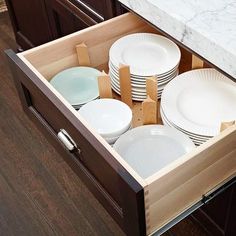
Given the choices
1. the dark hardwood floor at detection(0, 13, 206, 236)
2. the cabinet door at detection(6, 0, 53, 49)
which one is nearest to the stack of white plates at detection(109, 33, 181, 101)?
the dark hardwood floor at detection(0, 13, 206, 236)

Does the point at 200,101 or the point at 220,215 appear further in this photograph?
the point at 220,215

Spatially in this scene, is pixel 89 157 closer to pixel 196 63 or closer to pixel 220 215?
pixel 196 63

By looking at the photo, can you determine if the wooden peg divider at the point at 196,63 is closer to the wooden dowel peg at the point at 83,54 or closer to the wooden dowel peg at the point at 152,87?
the wooden dowel peg at the point at 152,87

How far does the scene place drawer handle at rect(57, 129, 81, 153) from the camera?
936 mm

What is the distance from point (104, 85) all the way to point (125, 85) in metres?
0.05

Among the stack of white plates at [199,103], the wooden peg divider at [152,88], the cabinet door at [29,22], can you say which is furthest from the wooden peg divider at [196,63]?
the cabinet door at [29,22]

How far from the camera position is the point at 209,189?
0.92 m

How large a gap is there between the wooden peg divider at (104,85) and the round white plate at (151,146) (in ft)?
0.47

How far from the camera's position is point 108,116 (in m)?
1.05

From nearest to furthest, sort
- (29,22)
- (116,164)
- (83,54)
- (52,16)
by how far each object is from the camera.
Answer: (116,164)
(83,54)
(52,16)
(29,22)

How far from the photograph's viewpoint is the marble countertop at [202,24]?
864 mm

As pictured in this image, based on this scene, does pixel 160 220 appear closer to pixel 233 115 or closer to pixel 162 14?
pixel 233 115

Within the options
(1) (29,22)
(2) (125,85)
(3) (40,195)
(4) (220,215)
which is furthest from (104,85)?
(1) (29,22)

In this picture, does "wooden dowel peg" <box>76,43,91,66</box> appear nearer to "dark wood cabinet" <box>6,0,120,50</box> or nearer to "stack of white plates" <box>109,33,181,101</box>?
"stack of white plates" <box>109,33,181,101</box>
